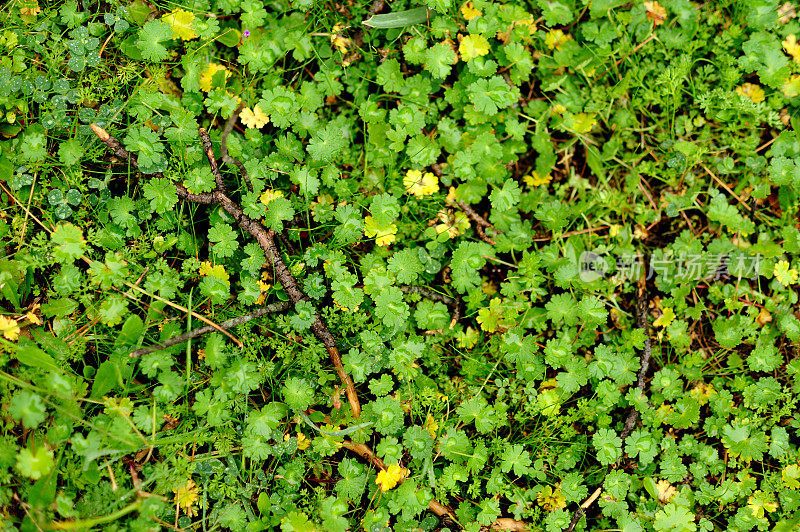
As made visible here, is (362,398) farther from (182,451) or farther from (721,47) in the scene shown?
(721,47)

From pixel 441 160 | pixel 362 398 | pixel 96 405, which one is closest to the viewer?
pixel 96 405

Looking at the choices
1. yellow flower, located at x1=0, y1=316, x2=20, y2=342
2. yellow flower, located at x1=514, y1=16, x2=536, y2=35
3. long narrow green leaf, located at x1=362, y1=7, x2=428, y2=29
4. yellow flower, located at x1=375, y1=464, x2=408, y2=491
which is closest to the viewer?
yellow flower, located at x1=0, y1=316, x2=20, y2=342

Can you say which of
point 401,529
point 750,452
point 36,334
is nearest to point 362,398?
point 401,529

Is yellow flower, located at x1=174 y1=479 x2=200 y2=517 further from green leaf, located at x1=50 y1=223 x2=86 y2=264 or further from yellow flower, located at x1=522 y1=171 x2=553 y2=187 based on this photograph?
yellow flower, located at x1=522 y1=171 x2=553 y2=187

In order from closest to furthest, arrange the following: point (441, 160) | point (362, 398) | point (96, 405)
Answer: point (96, 405) → point (362, 398) → point (441, 160)

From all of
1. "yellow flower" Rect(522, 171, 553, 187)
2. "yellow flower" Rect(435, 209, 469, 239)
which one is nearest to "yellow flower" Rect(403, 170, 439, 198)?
"yellow flower" Rect(435, 209, 469, 239)

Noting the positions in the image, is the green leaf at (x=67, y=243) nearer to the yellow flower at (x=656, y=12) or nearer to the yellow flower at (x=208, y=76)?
the yellow flower at (x=208, y=76)

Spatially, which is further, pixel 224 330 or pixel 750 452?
pixel 750 452
